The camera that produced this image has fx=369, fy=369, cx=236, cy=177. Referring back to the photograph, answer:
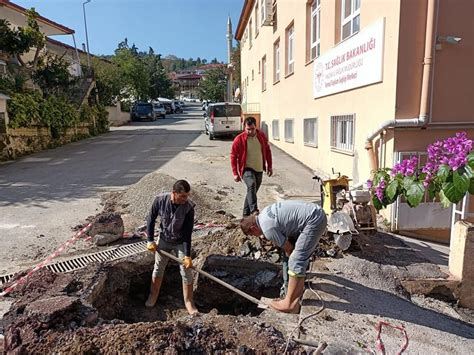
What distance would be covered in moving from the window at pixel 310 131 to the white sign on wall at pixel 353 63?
1.22 metres

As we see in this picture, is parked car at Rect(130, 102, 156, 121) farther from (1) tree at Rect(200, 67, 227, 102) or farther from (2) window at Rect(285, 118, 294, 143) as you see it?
(2) window at Rect(285, 118, 294, 143)

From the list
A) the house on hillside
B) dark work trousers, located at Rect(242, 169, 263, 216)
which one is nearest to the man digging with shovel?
dark work trousers, located at Rect(242, 169, 263, 216)

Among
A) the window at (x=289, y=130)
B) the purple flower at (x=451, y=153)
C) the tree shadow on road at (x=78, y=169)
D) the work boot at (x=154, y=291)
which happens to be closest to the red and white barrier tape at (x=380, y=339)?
the purple flower at (x=451, y=153)

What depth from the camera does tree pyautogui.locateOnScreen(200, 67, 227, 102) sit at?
57.5m

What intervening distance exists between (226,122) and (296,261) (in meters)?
16.7

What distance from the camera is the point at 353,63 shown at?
7496mm

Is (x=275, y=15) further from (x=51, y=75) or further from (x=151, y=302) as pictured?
(x=151, y=302)

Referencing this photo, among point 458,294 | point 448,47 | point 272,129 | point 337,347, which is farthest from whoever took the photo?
point 272,129

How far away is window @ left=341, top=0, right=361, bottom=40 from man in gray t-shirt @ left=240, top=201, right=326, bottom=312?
5.77 metres

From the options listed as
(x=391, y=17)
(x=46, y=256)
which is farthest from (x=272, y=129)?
(x=46, y=256)

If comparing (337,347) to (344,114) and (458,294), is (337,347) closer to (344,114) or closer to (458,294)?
(458,294)

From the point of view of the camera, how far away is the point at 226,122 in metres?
19.6

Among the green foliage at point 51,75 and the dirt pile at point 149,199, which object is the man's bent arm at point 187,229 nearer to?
the dirt pile at point 149,199

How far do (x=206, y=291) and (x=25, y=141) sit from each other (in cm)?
1376
